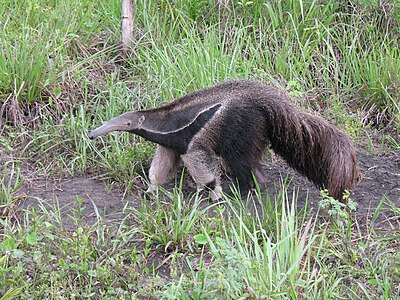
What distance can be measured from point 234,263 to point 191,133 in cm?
208

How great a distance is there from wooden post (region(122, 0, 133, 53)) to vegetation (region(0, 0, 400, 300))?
123 millimetres

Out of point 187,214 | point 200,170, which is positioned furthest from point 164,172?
point 187,214

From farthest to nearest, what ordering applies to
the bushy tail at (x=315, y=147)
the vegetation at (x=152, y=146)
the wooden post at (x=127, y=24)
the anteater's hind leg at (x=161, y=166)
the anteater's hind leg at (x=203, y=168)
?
the wooden post at (x=127, y=24), the anteater's hind leg at (x=161, y=166), the anteater's hind leg at (x=203, y=168), the bushy tail at (x=315, y=147), the vegetation at (x=152, y=146)

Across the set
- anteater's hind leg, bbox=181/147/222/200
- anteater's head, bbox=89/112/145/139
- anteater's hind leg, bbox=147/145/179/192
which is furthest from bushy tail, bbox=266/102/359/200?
anteater's head, bbox=89/112/145/139

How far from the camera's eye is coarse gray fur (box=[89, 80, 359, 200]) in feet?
21.0

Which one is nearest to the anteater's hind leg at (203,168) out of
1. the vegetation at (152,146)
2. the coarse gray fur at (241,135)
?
the coarse gray fur at (241,135)

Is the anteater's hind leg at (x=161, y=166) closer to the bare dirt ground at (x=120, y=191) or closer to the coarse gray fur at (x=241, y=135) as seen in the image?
the coarse gray fur at (x=241, y=135)

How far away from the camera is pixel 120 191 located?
6711mm

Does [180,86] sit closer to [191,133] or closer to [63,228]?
[191,133]

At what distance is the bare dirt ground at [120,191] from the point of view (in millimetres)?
6375

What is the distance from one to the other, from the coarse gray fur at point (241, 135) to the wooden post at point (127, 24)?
1991 mm

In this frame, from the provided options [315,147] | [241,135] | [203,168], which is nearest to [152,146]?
[203,168]

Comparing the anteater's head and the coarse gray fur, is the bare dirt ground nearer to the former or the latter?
the coarse gray fur

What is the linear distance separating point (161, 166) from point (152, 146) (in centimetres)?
54
